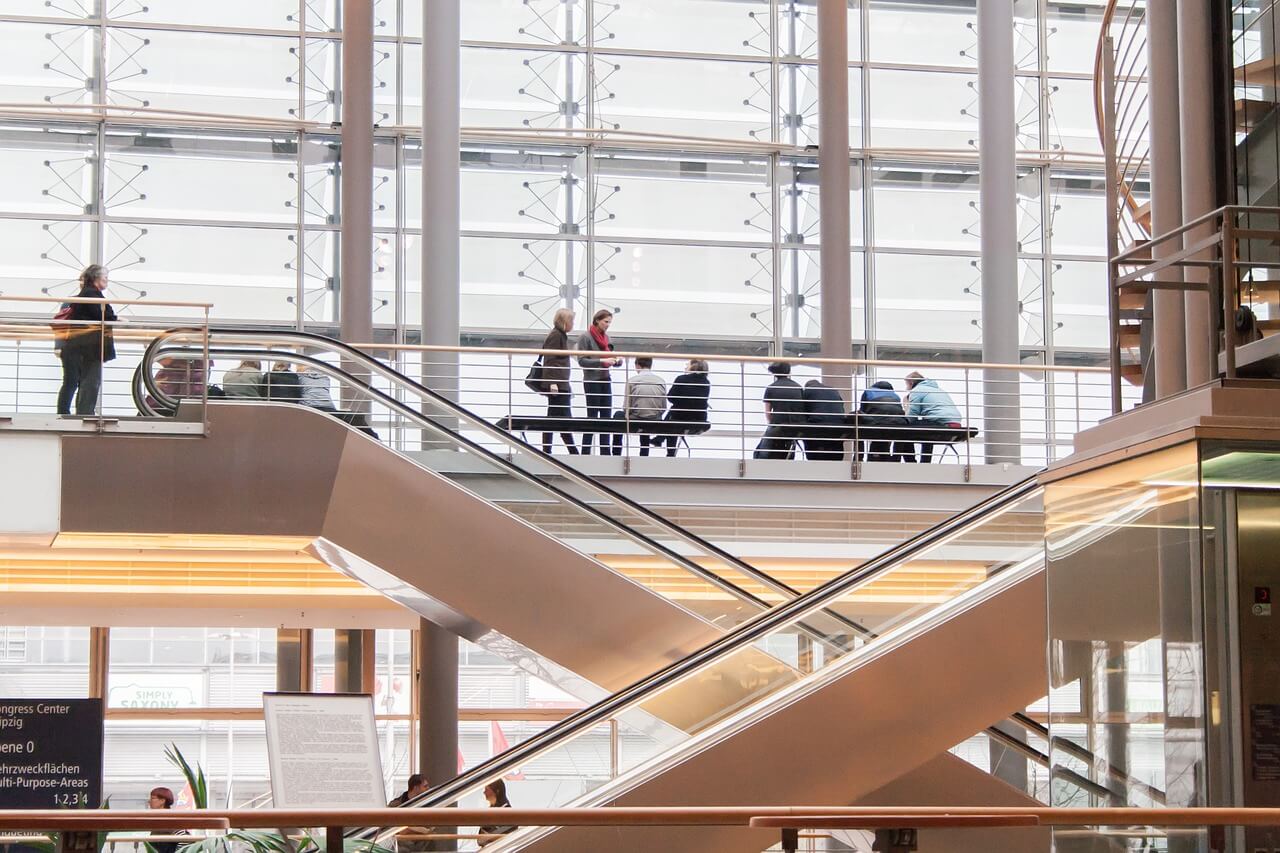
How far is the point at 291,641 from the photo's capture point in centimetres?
1675

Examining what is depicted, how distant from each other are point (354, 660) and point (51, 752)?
919 cm

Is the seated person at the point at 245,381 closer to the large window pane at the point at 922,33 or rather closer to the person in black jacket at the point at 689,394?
the person in black jacket at the point at 689,394

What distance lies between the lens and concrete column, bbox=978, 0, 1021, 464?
1424 cm

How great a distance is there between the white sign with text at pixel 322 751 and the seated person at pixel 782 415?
172 inches

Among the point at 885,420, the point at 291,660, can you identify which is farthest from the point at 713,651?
the point at 291,660

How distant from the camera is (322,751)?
26.1 ft

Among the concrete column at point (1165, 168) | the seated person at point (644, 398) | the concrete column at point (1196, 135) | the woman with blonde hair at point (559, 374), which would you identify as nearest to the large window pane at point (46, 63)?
the woman with blonde hair at point (559, 374)

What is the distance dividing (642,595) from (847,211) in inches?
245

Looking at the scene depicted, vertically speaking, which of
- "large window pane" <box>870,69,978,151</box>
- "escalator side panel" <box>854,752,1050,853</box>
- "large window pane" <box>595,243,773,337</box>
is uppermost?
"large window pane" <box>870,69,978,151</box>

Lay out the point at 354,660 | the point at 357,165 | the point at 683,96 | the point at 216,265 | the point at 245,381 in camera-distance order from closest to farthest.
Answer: the point at 245,381, the point at 357,165, the point at 354,660, the point at 216,265, the point at 683,96

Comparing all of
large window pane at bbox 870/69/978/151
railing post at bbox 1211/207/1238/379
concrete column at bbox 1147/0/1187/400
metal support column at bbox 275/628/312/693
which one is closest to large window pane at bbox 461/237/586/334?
metal support column at bbox 275/628/312/693

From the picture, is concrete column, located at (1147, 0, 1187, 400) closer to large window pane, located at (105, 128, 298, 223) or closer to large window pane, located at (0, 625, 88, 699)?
large window pane, located at (105, 128, 298, 223)

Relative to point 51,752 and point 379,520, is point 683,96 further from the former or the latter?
point 51,752

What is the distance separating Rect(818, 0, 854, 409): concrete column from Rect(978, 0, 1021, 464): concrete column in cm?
131
